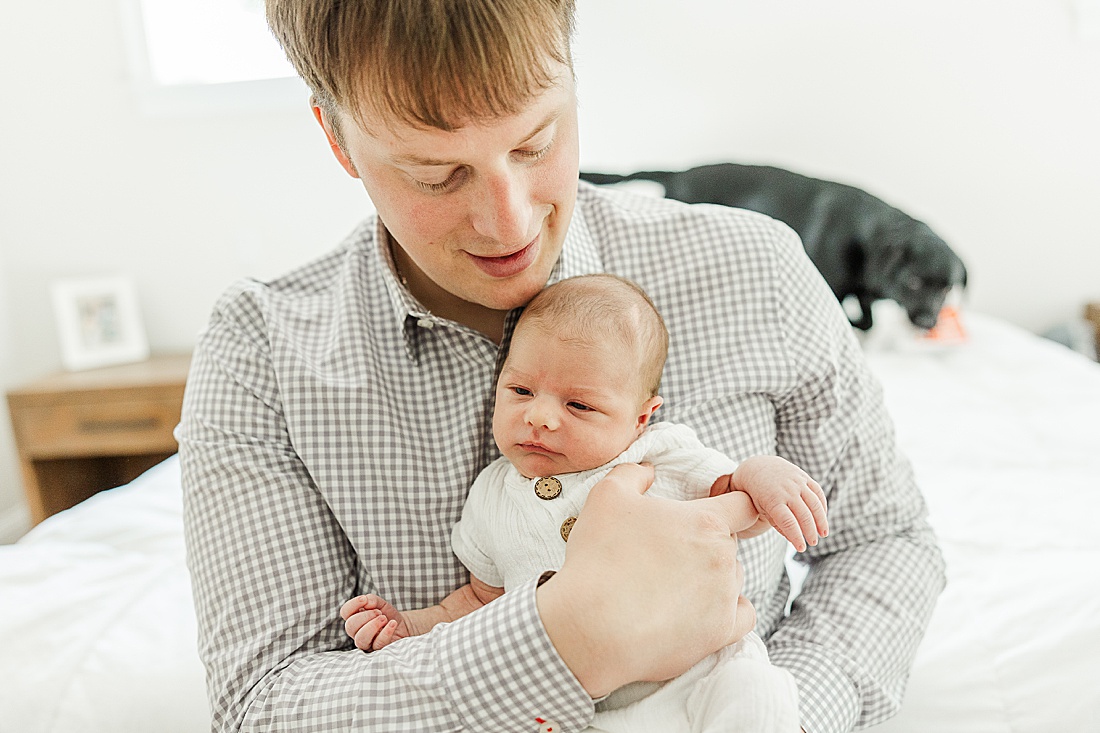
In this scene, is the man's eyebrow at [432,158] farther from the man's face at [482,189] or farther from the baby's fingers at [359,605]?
the baby's fingers at [359,605]

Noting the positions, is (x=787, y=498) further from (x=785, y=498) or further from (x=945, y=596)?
(x=945, y=596)

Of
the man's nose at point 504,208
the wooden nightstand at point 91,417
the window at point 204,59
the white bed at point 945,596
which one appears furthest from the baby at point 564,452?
the window at point 204,59

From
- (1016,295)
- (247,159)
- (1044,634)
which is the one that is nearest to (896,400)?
(1044,634)

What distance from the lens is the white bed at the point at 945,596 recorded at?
1.09 m

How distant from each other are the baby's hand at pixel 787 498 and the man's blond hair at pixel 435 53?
385mm

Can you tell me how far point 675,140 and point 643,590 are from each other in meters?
2.41

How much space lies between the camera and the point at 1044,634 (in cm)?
115

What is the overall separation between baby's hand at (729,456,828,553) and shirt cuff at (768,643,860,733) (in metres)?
0.16

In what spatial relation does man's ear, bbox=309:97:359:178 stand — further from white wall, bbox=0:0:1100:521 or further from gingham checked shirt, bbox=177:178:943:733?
white wall, bbox=0:0:1100:521

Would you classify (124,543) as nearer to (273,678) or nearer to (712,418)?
(273,678)

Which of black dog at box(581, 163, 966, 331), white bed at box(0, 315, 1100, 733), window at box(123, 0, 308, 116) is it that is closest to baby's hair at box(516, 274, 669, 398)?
white bed at box(0, 315, 1100, 733)

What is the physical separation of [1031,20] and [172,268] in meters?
2.82

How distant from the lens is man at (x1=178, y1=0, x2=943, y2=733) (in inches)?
29.9

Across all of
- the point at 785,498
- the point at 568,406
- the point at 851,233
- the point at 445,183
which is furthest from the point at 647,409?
the point at 851,233
